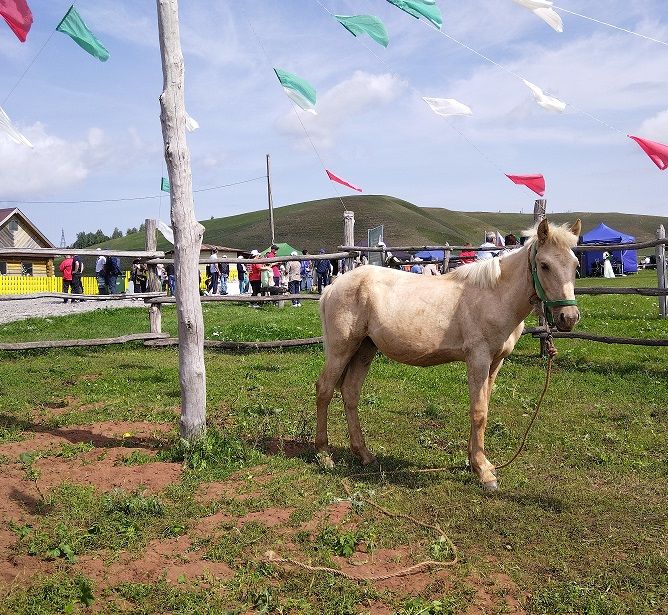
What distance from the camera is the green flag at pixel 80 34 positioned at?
21.6ft

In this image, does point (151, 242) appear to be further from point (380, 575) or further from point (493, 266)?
point (380, 575)

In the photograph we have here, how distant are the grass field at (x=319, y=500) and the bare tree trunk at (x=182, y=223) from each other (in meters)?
0.42

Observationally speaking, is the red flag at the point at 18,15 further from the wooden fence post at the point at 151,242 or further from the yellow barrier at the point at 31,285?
the yellow barrier at the point at 31,285

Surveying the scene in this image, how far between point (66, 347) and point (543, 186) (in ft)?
28.3

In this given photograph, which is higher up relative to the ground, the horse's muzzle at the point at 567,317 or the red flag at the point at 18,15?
the red flag at the point at 18,15

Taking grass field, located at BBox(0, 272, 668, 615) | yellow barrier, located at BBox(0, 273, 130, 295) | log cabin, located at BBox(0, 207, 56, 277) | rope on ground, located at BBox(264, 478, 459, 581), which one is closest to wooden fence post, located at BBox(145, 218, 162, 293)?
grass field, located at BBox(0, 272, 668, 615)

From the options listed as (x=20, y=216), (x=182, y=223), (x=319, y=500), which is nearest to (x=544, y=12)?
(x=182, y=223)

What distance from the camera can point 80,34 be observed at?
22.0 feet

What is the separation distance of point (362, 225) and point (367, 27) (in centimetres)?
7615

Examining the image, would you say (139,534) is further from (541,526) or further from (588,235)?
(588,235)

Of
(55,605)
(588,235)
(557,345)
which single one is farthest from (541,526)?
(588,235)

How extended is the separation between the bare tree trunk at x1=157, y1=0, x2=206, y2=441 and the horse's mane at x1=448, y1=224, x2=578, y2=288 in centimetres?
258

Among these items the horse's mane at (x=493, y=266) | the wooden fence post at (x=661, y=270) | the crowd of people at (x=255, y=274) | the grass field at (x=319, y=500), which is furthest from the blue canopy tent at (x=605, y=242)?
the horse's mane at (x=493, y=266)

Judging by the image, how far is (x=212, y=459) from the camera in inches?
227
